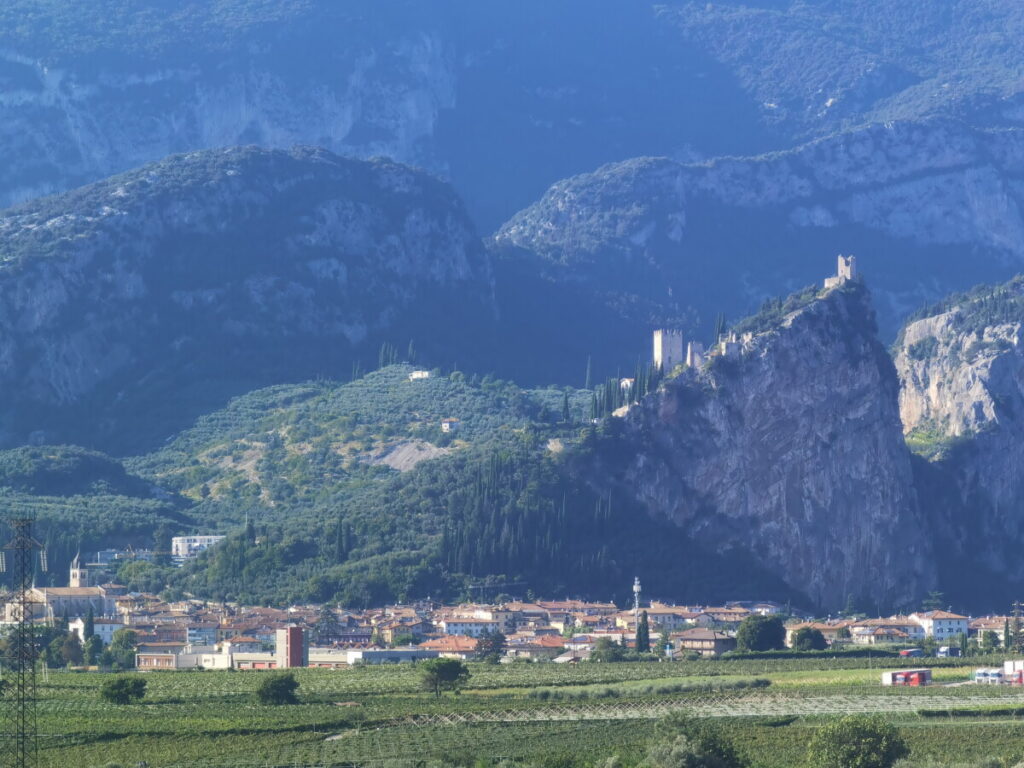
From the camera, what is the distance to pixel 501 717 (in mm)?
116375

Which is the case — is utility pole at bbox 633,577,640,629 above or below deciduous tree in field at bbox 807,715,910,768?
above

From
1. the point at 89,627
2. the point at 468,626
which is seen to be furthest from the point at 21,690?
the point at 468,626

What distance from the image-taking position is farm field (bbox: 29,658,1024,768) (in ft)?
338

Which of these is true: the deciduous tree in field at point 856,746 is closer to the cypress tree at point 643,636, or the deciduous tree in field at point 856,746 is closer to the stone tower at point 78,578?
the cypress tree at point 643,636

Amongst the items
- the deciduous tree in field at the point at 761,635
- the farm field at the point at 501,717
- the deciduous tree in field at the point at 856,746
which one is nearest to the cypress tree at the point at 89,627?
the farm field at the point at 501,717

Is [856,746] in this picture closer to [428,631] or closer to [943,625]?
[428,631]

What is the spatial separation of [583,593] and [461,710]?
75103 mm

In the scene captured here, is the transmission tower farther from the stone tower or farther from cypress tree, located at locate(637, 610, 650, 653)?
the stone tower

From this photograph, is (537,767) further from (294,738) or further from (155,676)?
(155,676)

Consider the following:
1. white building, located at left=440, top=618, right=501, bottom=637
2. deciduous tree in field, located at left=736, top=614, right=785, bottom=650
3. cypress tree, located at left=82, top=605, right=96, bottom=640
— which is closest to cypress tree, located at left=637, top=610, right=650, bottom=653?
deciduous tree in field, located at left=736, top=614, right=785, bottom=650

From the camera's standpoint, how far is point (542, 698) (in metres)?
125

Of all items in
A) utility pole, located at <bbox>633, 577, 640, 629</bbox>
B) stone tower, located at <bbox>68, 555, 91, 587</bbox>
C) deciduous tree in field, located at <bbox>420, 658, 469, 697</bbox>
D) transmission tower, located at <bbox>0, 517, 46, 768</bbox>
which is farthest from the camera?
stone tower, located at <bbox>68, 555, 91, 587</bbox>

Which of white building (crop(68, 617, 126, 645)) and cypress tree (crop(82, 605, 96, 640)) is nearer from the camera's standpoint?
cypress tree (crop(82, 605, 96, 640))

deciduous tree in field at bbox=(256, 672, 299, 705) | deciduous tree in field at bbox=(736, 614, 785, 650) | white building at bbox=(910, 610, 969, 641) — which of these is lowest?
deciduous tree in field at bbox=(256, 672, 299, 705)
